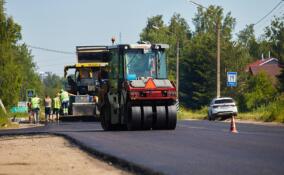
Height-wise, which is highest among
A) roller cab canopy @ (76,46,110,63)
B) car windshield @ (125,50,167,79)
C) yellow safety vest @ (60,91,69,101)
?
roller cab canopy @ (76,46,110,63)

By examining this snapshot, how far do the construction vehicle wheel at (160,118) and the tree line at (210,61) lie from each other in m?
38.6

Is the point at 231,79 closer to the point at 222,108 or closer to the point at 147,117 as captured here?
the point at 222,108

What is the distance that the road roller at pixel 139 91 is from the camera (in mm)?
27922

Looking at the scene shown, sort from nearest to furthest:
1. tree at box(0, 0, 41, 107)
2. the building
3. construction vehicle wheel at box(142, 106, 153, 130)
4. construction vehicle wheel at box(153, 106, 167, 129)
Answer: construction vehicle wheel at box(142, 106, 153, 130) → construction vehicle wheel at box(153, 106, 167, 129) → tree at box(0, 0, 41, 107) → the building

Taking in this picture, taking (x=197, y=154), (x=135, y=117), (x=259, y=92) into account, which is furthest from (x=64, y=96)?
(x=259, y=92)

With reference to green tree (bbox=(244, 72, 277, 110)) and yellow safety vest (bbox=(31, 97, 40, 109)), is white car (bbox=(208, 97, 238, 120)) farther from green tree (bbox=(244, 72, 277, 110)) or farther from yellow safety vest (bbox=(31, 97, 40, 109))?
green tree (bbox=(244, 72, 277, 110))

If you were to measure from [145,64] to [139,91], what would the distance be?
5.26 ft

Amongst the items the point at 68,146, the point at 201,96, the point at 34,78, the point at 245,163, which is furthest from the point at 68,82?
the point at 34,78

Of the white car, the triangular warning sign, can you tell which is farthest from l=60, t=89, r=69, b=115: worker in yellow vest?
the triangular warning sign

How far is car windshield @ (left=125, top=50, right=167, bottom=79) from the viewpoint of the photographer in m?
28.9

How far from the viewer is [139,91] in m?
27.7

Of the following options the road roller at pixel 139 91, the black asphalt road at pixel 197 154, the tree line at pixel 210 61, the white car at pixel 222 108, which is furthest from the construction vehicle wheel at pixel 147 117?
the tree line at pixel 210 61

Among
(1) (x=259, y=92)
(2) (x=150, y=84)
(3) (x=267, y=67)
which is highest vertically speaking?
(3) (x=267, y=67)

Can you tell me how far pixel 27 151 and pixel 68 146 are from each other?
1976 millimetres
